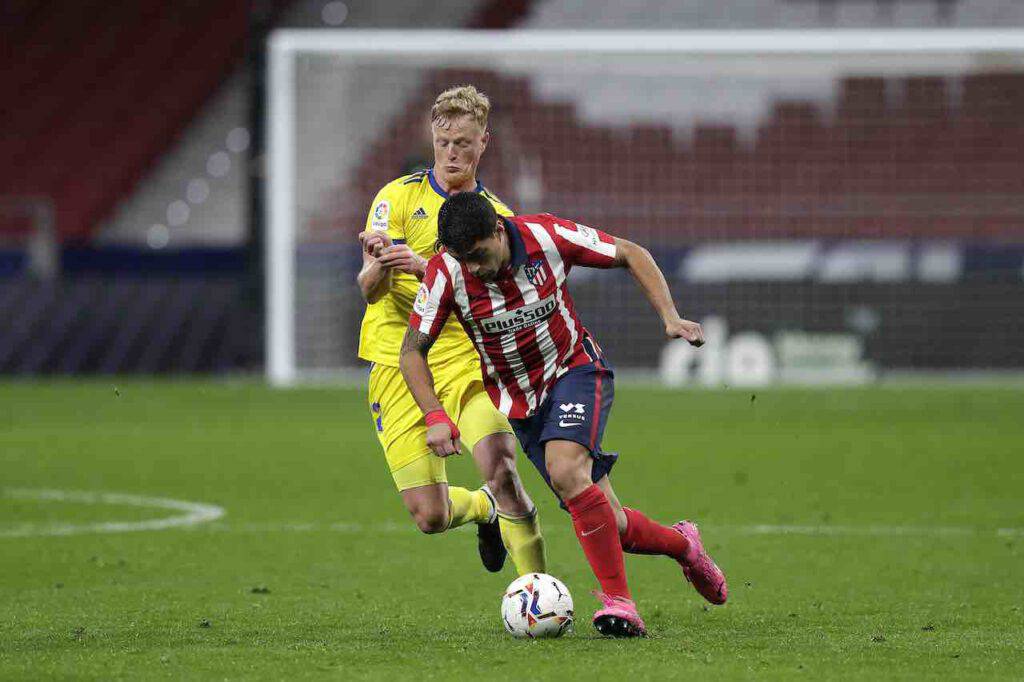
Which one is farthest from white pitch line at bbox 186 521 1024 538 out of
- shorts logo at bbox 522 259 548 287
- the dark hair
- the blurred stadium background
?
the blurred stadium background

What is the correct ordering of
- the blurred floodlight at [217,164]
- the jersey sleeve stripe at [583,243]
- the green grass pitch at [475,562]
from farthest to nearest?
the blurred floodlight at [217,164] < the jersey sleeve stripe at [583,243] < the green grass pitch at [475,562]

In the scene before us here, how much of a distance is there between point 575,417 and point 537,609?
0.67 m

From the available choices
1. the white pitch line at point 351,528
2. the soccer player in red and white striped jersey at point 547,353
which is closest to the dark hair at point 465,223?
the soccer player in red and white striped jersey at point 547,353

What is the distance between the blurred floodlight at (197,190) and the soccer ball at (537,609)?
3603cm

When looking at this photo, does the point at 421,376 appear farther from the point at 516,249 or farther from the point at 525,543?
the point at 525,543

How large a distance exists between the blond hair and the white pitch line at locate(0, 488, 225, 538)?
3.72 meters

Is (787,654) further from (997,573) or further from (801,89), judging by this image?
(801,89)

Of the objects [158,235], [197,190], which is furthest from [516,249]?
[197,190]

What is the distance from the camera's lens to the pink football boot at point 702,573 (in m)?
6.01

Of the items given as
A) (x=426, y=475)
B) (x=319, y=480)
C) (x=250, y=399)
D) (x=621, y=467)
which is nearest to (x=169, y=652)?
(x=426, y=475)

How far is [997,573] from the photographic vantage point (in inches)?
284

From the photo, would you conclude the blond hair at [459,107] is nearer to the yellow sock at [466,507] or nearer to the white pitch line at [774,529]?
the yellow sock at [466,507]

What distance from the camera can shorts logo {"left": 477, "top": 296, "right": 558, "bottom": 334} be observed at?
5648 mm

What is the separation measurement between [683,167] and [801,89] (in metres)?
2.02
